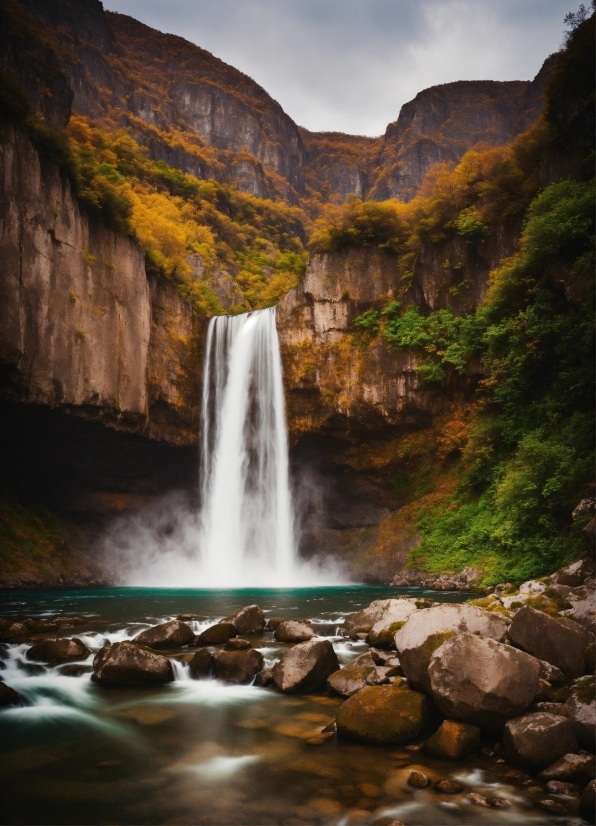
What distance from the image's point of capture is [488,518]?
2092 centimetres

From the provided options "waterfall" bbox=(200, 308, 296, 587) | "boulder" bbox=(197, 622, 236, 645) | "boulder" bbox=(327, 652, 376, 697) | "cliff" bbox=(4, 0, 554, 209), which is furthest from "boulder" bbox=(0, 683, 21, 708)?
"cliff" bbox=(4, 0, 554, 209)

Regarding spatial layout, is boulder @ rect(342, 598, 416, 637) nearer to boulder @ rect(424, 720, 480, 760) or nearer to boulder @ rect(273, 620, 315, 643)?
boulder @ rect(273, 620, 315, 643)

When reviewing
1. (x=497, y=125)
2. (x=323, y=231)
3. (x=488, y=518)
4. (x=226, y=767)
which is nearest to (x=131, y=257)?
(x=323, y=231)

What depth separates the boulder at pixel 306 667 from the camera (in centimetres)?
773

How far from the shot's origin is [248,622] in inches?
445

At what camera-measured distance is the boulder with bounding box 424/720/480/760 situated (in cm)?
551

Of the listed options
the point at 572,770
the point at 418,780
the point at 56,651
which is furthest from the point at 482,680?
the point at 56,651

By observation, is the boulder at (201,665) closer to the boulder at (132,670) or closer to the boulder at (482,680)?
the boulder at (132,670)

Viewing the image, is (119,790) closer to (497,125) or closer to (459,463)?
(459,463)

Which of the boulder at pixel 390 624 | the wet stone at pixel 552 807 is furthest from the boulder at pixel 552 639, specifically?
the boulder at pixel 390 624

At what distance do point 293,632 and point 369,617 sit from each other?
1.63 m

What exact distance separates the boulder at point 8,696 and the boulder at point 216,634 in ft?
11.3

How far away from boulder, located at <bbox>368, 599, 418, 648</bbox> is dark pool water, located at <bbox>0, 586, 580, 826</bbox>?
194 centimetres

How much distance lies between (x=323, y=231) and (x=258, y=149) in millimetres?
66655
